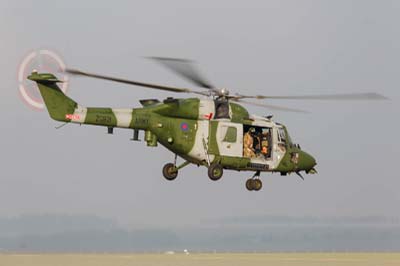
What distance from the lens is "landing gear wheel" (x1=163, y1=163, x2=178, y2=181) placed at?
53312 mm

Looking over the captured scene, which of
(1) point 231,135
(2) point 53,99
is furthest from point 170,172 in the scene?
(2) point 53,99

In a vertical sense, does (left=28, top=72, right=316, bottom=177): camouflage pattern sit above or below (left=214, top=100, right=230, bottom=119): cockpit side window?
below

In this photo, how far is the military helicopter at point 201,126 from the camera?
4991cm

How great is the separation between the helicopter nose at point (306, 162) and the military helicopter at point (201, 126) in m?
1.23

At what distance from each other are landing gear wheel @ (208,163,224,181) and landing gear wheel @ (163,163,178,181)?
2.18 metres

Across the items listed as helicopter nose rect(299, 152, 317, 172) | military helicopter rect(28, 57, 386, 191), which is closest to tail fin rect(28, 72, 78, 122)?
military helicopter rect(28, 57, 386, 191)

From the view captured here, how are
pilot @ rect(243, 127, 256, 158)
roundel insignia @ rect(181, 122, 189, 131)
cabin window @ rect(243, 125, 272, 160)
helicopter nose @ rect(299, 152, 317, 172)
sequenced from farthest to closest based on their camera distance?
helicopter nose @ rect(299, 152, 317, 172)
cabin window @ rect(243, 125, 272, 160)
pilot @ rect(243, 127, 256, 158)
roundel insignia @ rect(181, 122, 189, 131)

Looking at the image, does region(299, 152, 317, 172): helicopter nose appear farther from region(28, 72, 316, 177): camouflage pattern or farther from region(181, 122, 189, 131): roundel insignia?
region(181, 122, 189, 131): roundel insignia

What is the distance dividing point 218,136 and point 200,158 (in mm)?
1691

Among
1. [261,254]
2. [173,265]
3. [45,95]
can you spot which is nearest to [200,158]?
[45,95]

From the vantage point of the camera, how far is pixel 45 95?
163ft

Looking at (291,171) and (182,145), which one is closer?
(182,145)

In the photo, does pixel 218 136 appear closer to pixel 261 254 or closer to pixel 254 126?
pixel 254 126

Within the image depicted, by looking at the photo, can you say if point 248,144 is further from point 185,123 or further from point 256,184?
point 185,123
